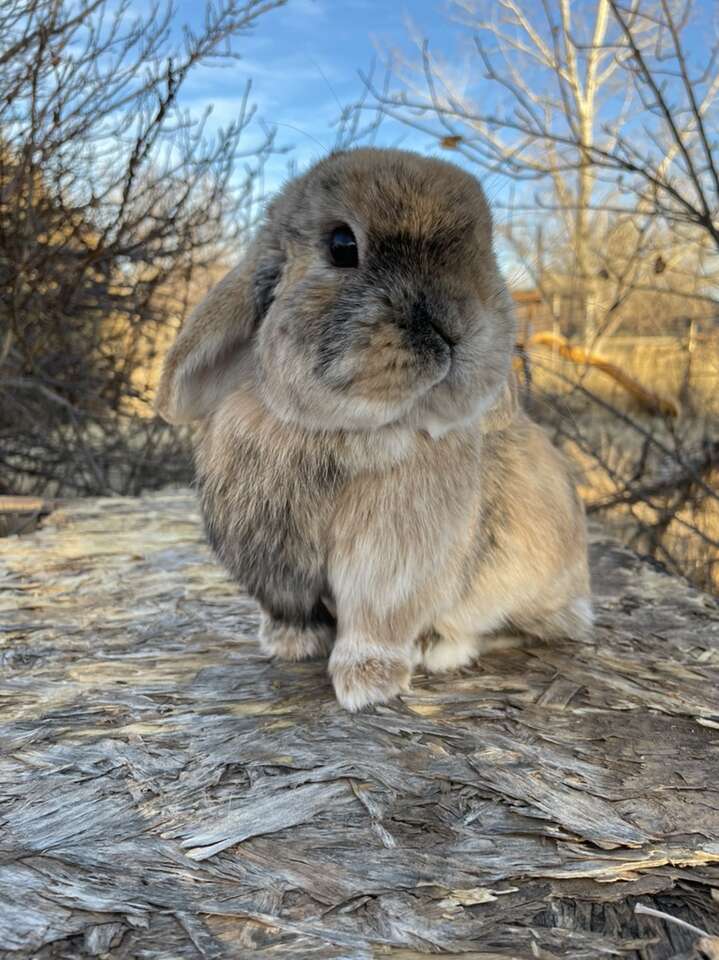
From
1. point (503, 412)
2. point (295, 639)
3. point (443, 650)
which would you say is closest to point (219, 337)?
point (503, 412)

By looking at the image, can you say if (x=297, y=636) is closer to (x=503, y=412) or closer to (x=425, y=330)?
(x=503, y=412)

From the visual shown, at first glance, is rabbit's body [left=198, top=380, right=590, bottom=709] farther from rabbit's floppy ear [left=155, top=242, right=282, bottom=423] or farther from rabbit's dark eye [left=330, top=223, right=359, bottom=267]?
rabbit's dark eye [left=330, top=223, right=359, bottom=267]

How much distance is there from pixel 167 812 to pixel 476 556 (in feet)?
2.66

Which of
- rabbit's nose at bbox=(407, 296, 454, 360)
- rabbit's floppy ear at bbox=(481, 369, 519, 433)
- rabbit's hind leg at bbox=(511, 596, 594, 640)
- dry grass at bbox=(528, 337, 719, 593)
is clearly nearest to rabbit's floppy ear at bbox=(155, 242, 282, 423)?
rabbit's nose at bbox=(407, 296, 454, 360)

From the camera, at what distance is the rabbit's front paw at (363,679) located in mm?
1529

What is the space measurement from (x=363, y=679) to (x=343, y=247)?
86cm

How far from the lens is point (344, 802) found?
129 centimetres

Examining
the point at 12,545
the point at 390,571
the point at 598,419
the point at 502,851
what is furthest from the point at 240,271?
the point at 598,419

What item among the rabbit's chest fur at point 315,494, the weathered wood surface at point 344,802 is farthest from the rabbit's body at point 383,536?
the weathered wood surface at point 344,802

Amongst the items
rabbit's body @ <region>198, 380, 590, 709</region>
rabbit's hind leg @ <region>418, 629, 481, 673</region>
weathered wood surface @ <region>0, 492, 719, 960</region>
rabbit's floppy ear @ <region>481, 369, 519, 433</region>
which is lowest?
weathered wood surface @ <region>0, 492, 719, 960</region>

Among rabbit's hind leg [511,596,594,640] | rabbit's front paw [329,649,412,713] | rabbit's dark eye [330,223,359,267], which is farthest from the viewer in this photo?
rabbit's hind leg [511,596,594,640]

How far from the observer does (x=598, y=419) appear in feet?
24.8

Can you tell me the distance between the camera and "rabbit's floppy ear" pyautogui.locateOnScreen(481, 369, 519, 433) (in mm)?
1589

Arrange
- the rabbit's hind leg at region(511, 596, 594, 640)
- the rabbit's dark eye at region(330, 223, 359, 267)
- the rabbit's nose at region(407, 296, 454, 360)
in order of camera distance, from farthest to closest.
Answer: the rabbit's hind leg at region(511, 596, 594, 640), the rabbit's dark eye at region(330, 223, 359, 267), the rabbit's nose at region(407, 296, 454, 360)
